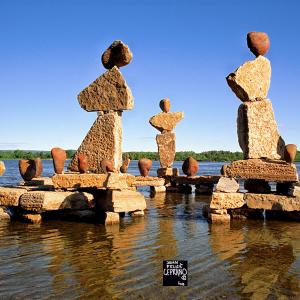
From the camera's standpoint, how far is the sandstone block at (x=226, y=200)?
9102mm

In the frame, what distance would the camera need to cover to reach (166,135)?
18734mm

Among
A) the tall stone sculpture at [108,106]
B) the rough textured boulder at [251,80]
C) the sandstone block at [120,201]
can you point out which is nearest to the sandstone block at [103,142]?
the tall stone sculpture at [108,106]

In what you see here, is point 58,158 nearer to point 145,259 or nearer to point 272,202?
point 145,259

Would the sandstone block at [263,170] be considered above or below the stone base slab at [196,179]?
above

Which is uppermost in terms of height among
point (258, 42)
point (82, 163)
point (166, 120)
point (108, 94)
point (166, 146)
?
point (258, 42)

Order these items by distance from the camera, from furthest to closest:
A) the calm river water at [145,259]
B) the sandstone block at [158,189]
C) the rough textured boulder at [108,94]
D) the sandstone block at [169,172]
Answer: the sandstone block at [169,172]
the sandstone block at [158,189]
the rough textured boulder at [108,94]
the calm river water at [145,259]

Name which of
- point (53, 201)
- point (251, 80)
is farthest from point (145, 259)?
point (251, 80)

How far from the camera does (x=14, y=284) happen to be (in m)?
4.79

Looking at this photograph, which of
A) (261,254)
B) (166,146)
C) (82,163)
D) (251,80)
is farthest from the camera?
(166,146)

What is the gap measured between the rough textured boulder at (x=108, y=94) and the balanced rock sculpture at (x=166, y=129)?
861cm

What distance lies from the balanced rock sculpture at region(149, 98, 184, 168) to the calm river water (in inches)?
380

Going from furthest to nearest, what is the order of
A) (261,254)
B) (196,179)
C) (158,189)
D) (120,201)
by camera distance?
(158,189), (196,179), (120,201), (261,254)

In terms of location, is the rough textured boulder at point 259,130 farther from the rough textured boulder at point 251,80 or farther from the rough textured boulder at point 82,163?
the rough textured boulder at point 82,163

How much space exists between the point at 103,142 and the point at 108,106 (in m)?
0.91
